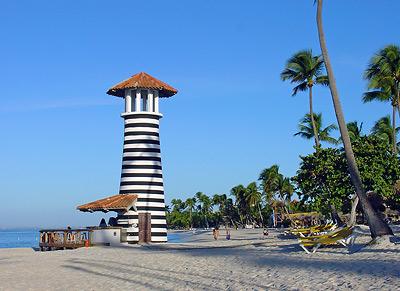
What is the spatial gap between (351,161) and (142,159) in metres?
17.8

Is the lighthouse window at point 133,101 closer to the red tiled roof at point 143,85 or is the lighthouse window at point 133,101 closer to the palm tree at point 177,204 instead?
the red tiled roof at point 143,85

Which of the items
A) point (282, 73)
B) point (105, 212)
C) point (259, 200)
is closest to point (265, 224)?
point (259, 200)

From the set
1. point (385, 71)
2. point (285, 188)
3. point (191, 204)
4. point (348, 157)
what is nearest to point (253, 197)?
point (285, 188)

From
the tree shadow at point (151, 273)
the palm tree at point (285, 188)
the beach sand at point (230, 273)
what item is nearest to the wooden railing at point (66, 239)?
the tree shadow at point (151, 273)

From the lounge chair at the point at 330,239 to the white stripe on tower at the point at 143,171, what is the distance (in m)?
17.8

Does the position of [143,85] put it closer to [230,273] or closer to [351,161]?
[351,161]

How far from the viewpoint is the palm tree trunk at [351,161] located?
19.0 meters

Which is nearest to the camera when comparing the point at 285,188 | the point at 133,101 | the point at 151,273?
the point at 151,273

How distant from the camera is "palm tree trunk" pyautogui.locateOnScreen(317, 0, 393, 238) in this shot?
62.2 feet

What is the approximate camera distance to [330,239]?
17422 mm

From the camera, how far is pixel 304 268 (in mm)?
13617

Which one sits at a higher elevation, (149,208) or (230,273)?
(149,208)

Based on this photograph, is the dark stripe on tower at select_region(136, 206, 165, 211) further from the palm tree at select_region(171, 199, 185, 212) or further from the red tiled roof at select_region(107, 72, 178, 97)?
the palm tree at select_region(171, 199, 185, 212)

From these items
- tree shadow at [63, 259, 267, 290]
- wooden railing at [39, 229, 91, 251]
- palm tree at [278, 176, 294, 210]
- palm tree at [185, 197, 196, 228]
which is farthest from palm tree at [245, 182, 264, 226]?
tree shadow at [63, 259, 267, 290]
